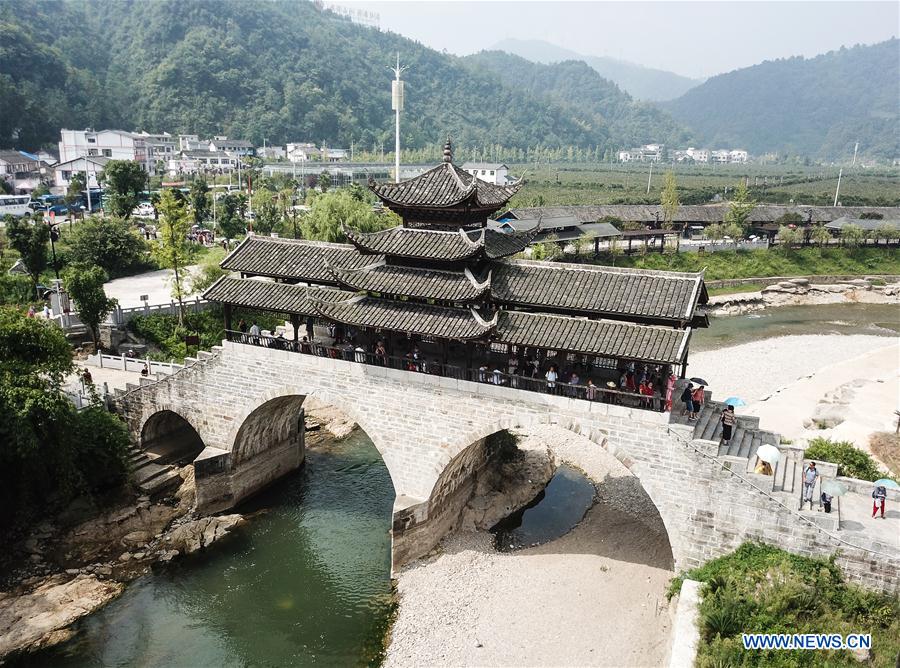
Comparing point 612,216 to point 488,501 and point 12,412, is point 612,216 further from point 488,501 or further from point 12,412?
point 12,412

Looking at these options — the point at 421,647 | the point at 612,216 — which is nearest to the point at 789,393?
the point at 421,647

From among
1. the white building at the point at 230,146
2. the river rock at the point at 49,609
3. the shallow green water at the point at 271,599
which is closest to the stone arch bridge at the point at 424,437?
the shallow green water at the point at 271,599

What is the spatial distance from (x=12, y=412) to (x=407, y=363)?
13038mm

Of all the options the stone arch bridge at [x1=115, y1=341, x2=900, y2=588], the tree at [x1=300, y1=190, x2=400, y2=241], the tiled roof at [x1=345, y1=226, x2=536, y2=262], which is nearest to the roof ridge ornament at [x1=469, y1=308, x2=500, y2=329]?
the tiled roof at [x1=345, y1=226, x2=536, y2=262]

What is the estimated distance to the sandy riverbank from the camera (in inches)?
736

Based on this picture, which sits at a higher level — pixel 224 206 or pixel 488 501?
pixel 224 206

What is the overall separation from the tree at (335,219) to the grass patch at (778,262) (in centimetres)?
2944

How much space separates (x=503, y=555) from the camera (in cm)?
2361

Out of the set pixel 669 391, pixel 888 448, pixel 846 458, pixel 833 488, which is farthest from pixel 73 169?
pixel 833 488

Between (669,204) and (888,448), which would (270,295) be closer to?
(888,448)

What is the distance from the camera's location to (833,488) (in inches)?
703

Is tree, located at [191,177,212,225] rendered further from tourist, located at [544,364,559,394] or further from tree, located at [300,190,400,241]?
tourist, located at [544,364,559,394]

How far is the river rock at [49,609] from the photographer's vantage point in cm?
1970

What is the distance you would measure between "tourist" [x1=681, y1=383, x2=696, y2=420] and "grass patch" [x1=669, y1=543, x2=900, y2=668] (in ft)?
15.6
